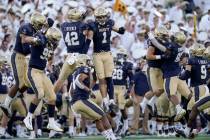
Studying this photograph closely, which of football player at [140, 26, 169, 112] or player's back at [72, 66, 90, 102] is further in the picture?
football player at [140, 26, 169, 112]

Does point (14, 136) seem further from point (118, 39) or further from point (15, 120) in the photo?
point (118, 39)

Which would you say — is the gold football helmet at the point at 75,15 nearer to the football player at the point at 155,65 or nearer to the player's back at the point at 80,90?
the football player at the point at 155,65

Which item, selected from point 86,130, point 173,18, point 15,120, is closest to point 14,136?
point 15,120

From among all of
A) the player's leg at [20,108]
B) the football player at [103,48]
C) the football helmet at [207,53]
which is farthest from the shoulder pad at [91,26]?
the player's leg at [20,108]

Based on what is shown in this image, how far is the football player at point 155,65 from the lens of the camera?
61.2ft

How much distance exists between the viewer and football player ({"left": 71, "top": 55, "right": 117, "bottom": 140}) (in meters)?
16.4

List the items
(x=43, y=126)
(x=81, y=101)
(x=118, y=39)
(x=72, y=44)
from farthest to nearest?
(x=118, y=39) < (x=43, y=126) < (x=72, y=44) < (x=81, y=101)

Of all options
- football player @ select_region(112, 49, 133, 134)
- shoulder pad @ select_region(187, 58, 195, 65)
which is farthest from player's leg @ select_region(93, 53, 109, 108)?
football player @ select_region(112, 49, 133, 134)

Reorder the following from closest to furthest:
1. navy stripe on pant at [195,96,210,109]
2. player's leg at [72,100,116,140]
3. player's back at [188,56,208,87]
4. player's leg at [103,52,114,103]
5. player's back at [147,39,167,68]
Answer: player's leg at [72,100,116,140]
navy stripe on pant at [195,96,210,109]
player's back at [188,56,208,87]
player's leg at [103,52,114,103]
player's back at [147,39,167,68]

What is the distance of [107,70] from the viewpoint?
1864cm

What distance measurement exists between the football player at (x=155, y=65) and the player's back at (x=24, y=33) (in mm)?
2254

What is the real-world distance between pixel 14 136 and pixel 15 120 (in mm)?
331

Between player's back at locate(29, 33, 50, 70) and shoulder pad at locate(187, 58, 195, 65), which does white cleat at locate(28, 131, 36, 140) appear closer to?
player's back at locate(29, 33, 50, 70)

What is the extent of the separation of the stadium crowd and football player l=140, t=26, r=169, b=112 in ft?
1.82
